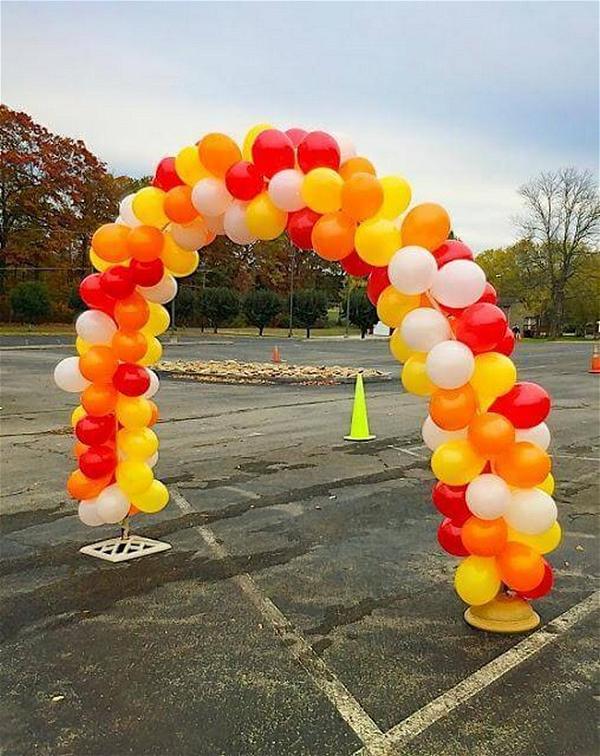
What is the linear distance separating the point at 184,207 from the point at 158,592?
8.85ft

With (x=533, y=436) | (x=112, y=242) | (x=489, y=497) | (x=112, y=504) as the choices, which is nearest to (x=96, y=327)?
(x=112, y=242)

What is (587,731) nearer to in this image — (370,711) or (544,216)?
(370,711)

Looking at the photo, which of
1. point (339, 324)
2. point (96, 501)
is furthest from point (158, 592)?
point (339, 324)

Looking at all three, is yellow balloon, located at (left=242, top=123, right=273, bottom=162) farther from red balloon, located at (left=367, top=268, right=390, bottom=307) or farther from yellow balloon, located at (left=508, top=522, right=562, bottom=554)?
yellow balloon, located at (left=508, top=522, right=562, bottom=554)

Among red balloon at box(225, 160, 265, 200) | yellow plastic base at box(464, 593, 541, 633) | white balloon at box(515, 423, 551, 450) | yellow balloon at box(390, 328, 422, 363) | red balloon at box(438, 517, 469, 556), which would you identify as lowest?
yellow plastic base at box(464, 593, 541, 633)

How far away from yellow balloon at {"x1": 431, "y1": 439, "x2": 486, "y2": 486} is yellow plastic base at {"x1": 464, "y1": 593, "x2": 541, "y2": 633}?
0.83 m

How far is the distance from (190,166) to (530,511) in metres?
3.16

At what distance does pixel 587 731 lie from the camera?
3.23 m

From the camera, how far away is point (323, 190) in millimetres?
4344

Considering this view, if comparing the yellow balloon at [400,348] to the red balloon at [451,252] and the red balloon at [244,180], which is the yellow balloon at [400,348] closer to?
the red balloon at [451,252]

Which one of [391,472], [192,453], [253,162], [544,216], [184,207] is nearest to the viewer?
[253,162]

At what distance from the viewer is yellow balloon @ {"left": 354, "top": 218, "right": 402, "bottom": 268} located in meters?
4.27

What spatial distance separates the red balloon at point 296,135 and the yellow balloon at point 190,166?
24.3 inches

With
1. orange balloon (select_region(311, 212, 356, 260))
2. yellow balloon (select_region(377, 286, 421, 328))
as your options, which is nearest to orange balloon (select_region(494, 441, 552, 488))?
yellow balloon (select_region(377, 286, 421, 328))
